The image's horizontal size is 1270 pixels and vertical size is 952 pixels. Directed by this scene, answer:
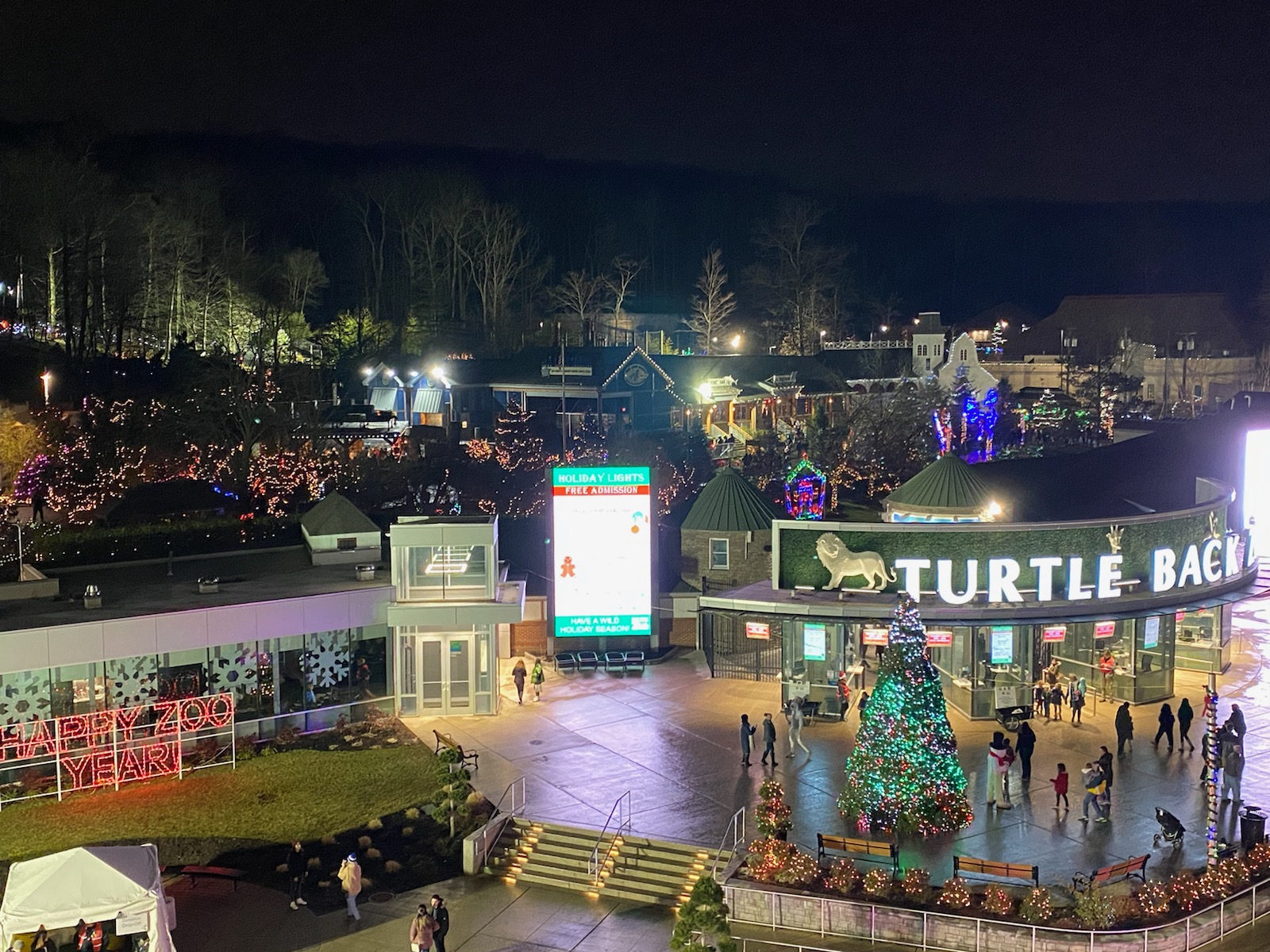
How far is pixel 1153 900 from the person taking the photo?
776 inches

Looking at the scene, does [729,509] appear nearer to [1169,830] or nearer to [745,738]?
[745,738]

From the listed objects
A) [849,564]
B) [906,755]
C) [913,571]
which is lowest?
[906,755]

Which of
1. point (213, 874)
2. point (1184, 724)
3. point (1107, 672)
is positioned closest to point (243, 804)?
point (213, 874)

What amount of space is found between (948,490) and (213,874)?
2284cm

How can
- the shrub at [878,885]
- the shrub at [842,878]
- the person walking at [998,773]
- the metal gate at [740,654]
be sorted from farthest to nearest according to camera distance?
the metal gate at [740,654]
the person walking at [998,773]
the shrub at [842,878]
the shrub at [878,885]

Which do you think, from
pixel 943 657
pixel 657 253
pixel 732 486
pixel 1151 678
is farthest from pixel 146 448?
pixel 657 253

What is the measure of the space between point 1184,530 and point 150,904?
24.3m

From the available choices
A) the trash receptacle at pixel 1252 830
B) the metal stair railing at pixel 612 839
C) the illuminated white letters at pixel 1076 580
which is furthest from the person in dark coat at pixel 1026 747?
the metal stair railing at pixel 612 839

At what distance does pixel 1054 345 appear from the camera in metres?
110

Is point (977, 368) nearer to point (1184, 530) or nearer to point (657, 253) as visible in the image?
point (1184, 530)

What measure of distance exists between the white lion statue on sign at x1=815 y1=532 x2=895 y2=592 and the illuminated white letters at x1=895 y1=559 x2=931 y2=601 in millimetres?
287

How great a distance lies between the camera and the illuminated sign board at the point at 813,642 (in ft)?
101

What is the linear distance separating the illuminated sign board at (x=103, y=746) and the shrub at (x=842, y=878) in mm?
14841

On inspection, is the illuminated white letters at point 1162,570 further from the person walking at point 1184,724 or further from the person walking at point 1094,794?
the person walking at point 1094,794
